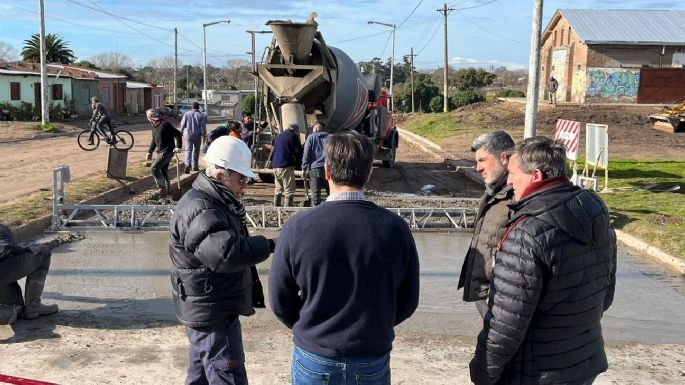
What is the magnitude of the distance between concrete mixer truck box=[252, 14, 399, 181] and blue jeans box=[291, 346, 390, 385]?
10.6 metres

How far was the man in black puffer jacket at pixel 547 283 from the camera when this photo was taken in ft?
9.04

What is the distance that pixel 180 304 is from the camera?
371cm

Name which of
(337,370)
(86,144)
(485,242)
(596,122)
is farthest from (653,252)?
(596,122)

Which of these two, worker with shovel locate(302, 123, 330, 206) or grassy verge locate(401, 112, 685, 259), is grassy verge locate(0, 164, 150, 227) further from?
grassy verge locate(401, 112, 685, 259)

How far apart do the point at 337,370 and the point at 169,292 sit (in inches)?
189

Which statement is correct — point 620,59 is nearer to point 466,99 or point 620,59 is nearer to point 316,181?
point 466,99

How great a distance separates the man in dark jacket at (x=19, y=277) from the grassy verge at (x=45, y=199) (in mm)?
3836

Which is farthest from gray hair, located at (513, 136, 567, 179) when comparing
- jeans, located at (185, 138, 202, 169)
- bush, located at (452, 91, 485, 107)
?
bush, located at (452, 91, 485, 107)

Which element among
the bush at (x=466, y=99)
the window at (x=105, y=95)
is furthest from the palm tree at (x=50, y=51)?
the bush at (x=466, y=99)

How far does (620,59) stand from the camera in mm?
41438

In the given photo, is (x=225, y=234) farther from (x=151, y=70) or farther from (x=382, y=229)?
(x=151, y=70)

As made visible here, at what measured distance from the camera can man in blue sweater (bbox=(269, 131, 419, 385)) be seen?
2705mm

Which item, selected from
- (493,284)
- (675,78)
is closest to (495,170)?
(493,284)

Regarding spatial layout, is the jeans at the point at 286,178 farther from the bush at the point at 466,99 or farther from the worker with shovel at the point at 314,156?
the bush at the point at 466,99
